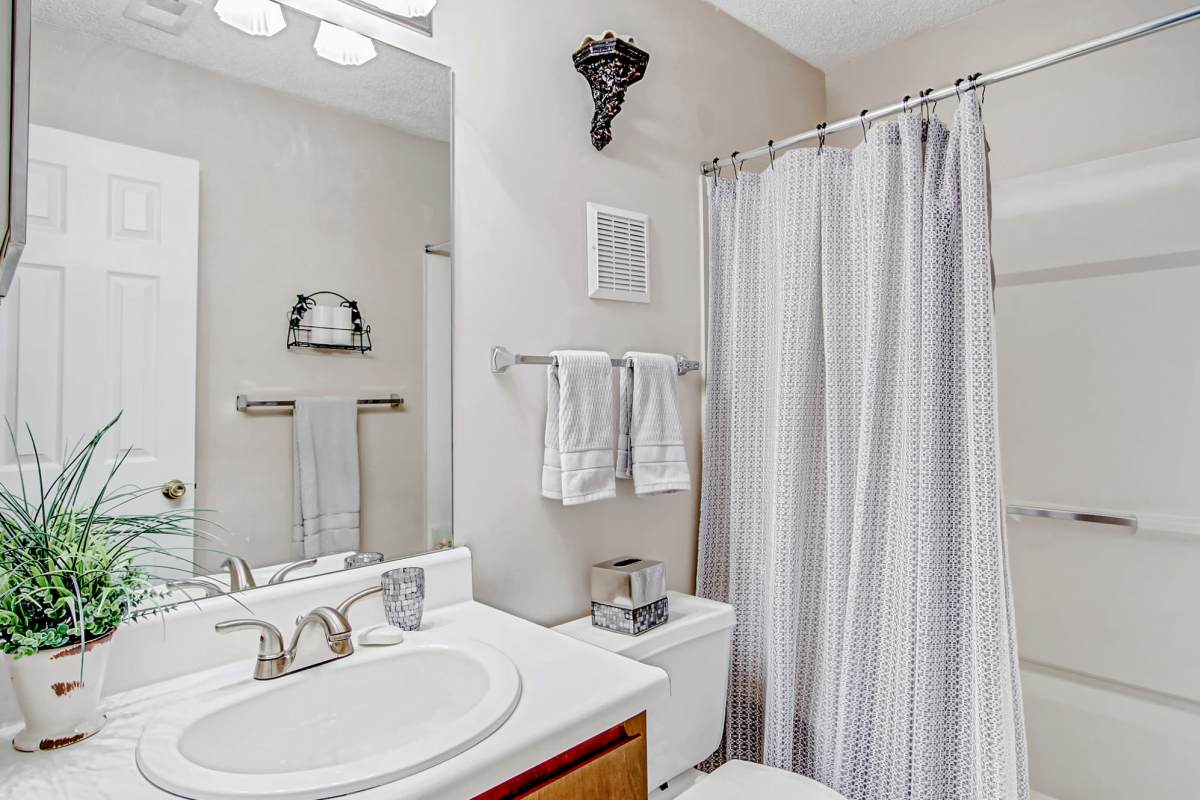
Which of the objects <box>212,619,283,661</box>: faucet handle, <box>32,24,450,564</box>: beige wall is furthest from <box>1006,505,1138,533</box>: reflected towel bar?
<box>212,619,283,661</box>: faucet handle

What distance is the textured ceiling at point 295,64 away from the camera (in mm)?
987

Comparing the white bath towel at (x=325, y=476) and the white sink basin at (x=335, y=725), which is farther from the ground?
the white bath towel at (x=325, y=476)

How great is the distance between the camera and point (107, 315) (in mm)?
974

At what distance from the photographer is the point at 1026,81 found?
1.95 m

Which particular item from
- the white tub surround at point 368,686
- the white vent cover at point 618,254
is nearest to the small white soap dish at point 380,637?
the white tub surround at point 368,686

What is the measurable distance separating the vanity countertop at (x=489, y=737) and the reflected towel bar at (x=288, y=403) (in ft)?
1.31

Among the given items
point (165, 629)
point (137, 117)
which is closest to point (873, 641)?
point (165, 629)

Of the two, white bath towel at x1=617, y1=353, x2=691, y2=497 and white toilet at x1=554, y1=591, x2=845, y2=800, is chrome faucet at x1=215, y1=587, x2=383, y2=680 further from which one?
white bath towel at x1=617, y1=353, x2=691, y2=497

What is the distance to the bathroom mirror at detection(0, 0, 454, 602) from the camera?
0.95 metres

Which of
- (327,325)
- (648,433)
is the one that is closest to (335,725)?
(327,325)

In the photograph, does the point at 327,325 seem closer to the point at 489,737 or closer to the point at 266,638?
the point at 266,638

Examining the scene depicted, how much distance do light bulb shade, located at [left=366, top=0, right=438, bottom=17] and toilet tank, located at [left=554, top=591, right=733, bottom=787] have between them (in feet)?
4.36

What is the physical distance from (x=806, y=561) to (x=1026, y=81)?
1.55 m

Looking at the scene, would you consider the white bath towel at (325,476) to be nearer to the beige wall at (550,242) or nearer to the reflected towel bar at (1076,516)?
the beige wall at (550,242)
